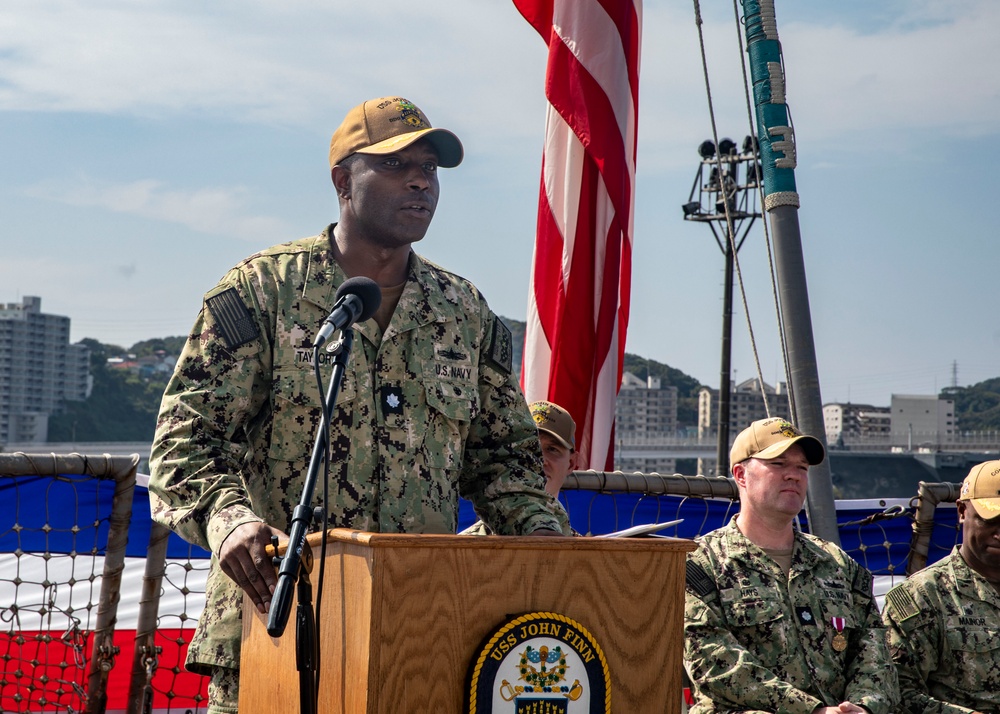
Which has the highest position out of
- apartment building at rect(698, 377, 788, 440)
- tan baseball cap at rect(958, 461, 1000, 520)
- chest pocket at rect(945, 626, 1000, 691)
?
apartment building at rect(698, 377, 788, 440)

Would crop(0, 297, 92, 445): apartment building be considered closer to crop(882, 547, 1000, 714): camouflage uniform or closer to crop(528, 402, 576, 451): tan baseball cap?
crop(528, 402, 576, 451): tan baseball cap

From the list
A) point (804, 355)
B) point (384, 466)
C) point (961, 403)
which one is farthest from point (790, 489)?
point (961, 403)

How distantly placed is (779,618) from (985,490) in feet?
3.70

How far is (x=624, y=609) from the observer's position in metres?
2.11

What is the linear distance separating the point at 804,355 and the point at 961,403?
119m

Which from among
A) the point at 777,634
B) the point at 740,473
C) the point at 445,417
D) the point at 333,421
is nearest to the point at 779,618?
the point at 777,634

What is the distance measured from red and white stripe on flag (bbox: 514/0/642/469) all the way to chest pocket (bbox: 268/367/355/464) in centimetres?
A: 335

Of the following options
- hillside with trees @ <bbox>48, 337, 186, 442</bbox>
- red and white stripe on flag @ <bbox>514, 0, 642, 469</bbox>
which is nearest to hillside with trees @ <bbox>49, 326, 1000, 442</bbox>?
hillside with trees @ <bbox>48, 337, 186, 442</bbox>

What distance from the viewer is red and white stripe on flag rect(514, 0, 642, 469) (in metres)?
5.89

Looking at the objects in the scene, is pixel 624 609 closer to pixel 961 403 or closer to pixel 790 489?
pixel 790 489

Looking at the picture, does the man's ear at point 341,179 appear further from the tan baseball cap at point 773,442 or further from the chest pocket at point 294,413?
the tan baseball cap at point 773,442

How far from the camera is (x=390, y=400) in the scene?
268cm

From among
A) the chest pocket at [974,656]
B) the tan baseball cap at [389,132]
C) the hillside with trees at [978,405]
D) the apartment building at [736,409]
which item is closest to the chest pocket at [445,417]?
the tan baseball cap at [389,132]

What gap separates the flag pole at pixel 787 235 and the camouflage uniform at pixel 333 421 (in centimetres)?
189
